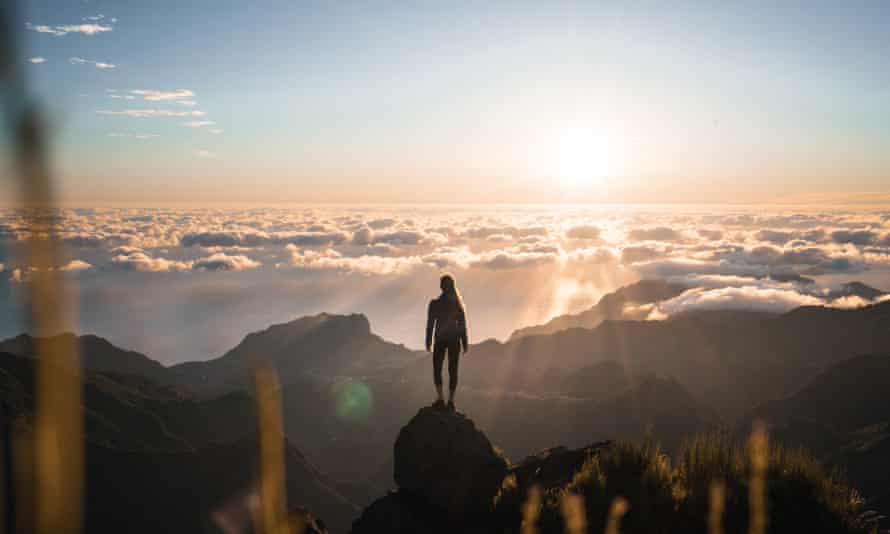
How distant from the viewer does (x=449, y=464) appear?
1372 cm

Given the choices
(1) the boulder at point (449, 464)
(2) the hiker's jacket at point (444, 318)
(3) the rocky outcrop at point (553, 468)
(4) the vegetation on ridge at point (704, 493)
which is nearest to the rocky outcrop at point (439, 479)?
(1) the boulder at point (449, 464)

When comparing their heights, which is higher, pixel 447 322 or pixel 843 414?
pixel 447 322

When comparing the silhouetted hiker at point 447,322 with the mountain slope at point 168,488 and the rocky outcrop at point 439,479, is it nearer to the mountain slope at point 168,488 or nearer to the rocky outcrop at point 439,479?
the rocky outcrop at point 439,479

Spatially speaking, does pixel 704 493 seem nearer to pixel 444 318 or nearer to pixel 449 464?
pixel 449 464

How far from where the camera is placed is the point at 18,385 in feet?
363

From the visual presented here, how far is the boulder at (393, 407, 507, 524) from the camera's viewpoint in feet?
42.4

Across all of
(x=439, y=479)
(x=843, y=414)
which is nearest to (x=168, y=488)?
(x=439, y=479)

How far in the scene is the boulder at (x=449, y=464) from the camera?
1293cm

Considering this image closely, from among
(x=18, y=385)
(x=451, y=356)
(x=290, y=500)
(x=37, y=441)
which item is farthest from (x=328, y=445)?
(x=451, y=356)

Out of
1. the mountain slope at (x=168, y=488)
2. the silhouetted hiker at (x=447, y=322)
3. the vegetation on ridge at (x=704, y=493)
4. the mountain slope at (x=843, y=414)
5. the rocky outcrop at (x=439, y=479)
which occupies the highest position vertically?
the silhouetted hiker at (x=447, y=322)

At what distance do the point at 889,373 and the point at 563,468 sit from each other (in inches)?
9176

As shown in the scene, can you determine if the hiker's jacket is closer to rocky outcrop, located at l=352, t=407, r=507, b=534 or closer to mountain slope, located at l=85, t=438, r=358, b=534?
rocky outcrop, located at l=352, t=407, r=507, b=534

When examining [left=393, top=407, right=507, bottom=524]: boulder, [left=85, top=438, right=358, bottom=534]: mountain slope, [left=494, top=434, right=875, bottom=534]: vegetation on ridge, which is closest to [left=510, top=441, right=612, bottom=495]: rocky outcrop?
[left=393, top=407, right=507, bottom=524]: boulder

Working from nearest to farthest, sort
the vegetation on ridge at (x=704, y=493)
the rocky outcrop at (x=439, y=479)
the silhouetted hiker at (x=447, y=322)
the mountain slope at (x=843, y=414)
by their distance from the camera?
the vegetation on ridge at (x=704, y=493) < the rocky outcrop at (x=439, y=479) < the silhouetted hiker at (x=447, y=322) < the mountain slope at (x=843, y=414)
